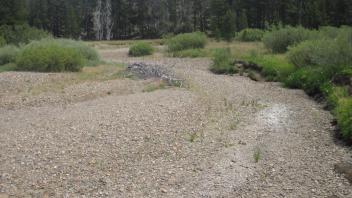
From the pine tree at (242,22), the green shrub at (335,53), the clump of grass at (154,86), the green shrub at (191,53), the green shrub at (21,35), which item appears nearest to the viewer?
the clump of grass at (154,86)

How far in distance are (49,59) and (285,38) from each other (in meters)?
16.3

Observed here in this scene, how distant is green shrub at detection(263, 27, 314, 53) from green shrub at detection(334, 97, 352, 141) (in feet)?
53.0

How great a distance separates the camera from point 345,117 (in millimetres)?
12758

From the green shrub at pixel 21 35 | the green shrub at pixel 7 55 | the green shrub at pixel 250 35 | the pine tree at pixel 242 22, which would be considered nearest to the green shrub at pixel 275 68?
the green shrub at pixel 7 55

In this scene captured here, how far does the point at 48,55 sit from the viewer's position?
881 inches

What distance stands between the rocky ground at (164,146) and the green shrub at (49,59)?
4.24 metres

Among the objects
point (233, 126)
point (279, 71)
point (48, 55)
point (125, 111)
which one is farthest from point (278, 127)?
point (48, 55)

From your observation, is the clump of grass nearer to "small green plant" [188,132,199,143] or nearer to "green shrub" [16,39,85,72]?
"green shrub" [16,39,85,72]

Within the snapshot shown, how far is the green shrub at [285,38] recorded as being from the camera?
3005 centimetres

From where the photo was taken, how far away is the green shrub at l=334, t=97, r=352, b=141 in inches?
Answer: 472

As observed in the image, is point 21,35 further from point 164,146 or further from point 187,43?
point 164,146

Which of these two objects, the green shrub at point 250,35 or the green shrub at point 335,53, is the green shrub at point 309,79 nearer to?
the green shrub at point 335,53

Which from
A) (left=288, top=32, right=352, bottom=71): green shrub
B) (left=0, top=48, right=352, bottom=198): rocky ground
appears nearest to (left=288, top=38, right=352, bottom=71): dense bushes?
(left=288, top=32, right=352, bottom=71): green shrub

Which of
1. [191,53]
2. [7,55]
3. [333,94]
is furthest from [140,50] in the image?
[333,94]
